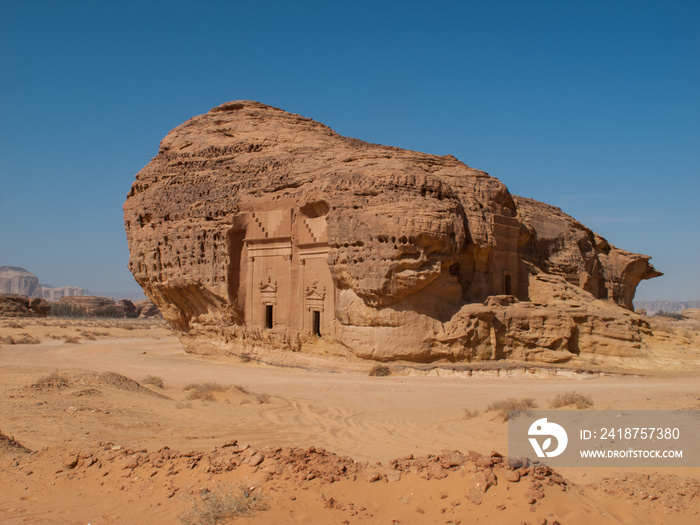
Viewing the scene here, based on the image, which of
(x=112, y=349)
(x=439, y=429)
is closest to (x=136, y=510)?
(x=439, y=429)

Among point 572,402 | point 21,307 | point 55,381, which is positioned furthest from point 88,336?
point 572,402

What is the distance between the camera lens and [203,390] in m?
15.5

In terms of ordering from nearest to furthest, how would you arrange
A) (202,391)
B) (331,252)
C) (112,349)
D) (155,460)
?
(155,460) < (202,391) < (331,252) < (112,349)

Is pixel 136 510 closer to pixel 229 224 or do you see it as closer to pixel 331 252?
pixel 331 252

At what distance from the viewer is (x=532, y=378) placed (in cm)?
1956

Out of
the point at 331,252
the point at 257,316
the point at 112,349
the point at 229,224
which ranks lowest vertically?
the point at 112,349

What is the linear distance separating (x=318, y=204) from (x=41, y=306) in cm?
5276

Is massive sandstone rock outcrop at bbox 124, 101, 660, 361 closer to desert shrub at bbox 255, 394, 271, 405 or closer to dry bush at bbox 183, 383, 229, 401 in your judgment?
dry bush at bbox 183, 383, 229, 401

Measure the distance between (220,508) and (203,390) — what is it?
31.2 feet

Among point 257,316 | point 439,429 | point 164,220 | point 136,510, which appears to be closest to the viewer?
point 136,510

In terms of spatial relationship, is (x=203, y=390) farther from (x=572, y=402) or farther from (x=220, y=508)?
(x=220, y=508)

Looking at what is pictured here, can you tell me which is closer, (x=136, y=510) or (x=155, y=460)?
(x=136, y=510)

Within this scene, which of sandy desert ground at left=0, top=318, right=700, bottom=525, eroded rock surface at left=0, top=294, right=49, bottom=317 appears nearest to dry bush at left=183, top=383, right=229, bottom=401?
sandy desert ground at left=0, top=318, right=700, bottom=525

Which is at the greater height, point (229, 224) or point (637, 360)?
point (229, 224)
